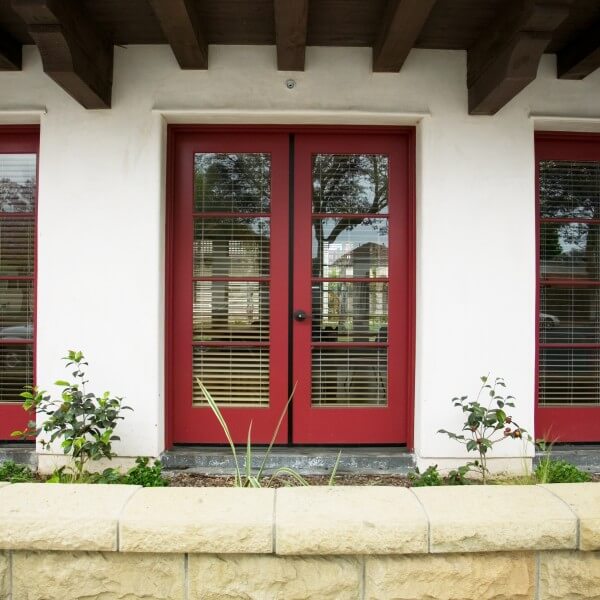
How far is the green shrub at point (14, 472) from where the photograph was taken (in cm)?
296

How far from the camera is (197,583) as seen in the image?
65.5 inches

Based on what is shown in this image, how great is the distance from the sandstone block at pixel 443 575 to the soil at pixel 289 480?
1.43 meters

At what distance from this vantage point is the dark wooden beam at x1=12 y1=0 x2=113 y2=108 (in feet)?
8.17

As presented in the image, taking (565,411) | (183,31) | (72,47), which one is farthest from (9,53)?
(565,411)

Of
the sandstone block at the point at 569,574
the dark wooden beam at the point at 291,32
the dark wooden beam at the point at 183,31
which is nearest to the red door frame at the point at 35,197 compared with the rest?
the dark wooden beam at the point at 183,31

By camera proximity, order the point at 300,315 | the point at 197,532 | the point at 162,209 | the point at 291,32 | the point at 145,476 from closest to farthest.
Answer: the point at 197,532 → the point at 291,32 → the point at 145,476 → the point at 162,209 → the point at 300,315

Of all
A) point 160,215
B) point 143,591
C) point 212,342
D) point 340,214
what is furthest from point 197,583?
point 340,214

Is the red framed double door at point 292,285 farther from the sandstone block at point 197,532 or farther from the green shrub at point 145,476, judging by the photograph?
the sandstone block at point 197,532

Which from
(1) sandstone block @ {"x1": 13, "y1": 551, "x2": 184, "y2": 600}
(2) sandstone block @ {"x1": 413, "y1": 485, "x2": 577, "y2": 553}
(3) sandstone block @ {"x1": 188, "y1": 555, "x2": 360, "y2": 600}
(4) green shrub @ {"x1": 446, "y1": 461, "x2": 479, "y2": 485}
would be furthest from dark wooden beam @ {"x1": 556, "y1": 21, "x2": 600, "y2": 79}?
(1) sandstone block @ {"x1": 13, "y1": 551, "x2": 184, "y2": 600}

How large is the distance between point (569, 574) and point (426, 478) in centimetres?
128

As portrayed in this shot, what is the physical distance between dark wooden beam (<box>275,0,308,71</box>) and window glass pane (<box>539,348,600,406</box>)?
8.66 ft

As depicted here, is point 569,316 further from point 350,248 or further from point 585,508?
point 585,508

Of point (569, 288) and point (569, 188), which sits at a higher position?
point (569, 188)

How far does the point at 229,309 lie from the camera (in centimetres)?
348
